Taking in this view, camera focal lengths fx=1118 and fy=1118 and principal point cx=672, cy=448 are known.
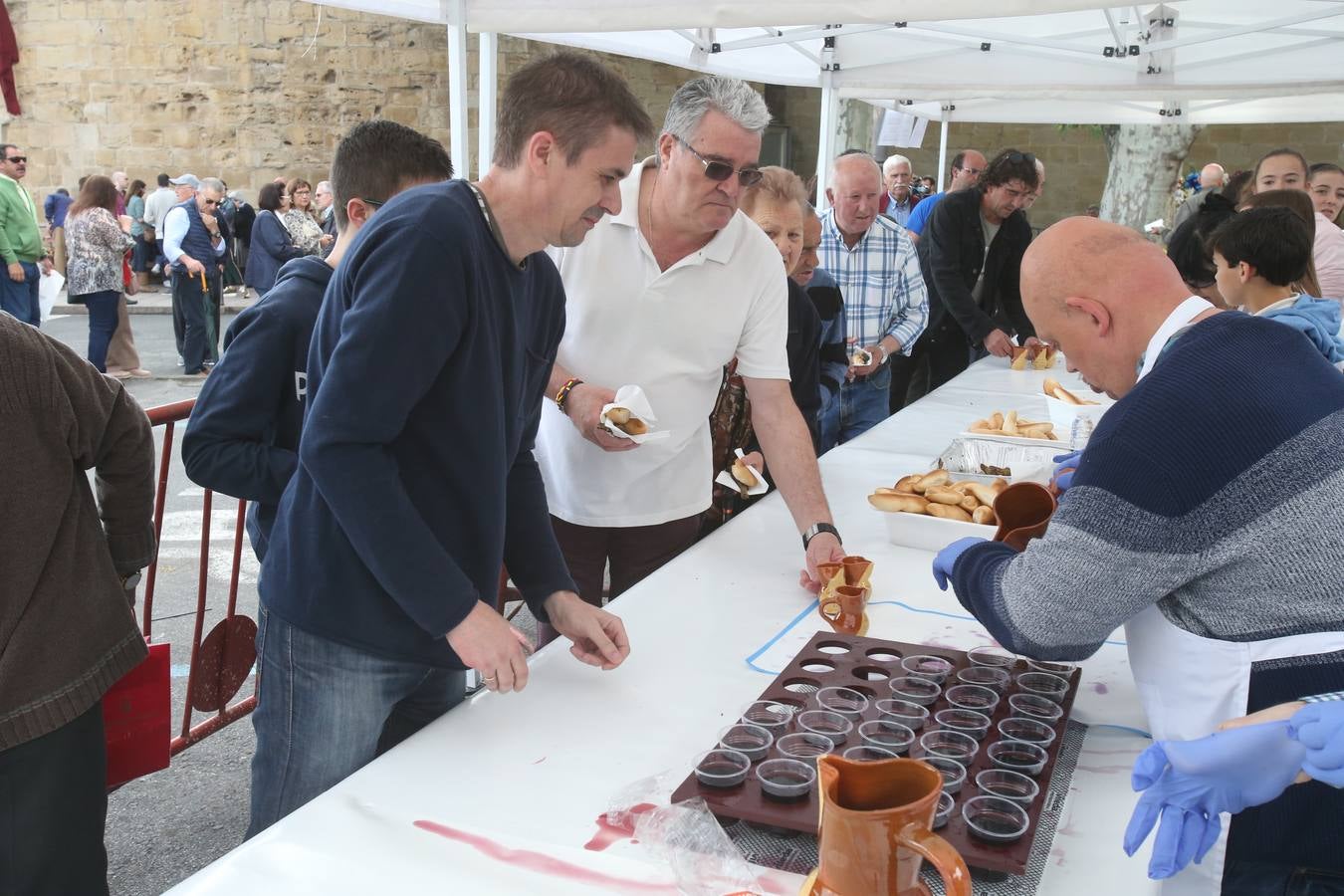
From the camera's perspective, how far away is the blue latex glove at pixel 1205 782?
3.77 feet

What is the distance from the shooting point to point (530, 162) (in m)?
1.58

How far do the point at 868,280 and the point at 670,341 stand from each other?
258 centimetres

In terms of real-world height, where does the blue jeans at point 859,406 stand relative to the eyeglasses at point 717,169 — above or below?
below

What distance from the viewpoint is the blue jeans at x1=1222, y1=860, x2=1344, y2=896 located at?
1.26m

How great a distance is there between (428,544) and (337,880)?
16.5 inches

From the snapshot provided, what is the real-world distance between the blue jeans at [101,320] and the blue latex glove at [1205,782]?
31.6 feet

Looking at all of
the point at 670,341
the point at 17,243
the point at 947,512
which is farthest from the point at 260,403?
the point at 17,243

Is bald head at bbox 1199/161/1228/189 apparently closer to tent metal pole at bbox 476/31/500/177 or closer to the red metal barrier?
tent metal pole at bbox 476/31/500/177

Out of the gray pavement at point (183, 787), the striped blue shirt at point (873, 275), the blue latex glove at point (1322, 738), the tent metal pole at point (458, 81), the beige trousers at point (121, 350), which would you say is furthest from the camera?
the beige trousers at point (121, 350)

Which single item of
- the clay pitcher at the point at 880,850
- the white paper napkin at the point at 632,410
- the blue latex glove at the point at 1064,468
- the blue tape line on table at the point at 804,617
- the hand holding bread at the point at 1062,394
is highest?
the white paper napkin at the point at 632,410

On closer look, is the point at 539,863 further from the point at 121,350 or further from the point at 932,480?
the point at 121,350

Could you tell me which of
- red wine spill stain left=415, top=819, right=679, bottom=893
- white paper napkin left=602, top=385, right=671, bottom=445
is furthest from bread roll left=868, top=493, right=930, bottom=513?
red wine spill stain left=415, top=819, right=679, bottom=893

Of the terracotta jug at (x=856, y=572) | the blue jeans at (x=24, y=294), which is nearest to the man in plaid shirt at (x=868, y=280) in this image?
the terracotta jug at (x=856, y=572)

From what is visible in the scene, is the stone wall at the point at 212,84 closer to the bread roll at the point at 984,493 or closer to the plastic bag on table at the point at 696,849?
the bread roll at the point at 984,493
